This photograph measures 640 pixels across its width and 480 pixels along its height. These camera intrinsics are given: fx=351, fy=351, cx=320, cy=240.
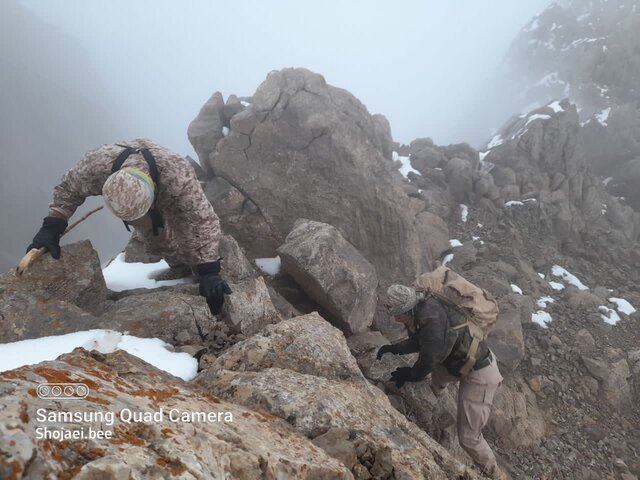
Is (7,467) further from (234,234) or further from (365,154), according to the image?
(365,154)

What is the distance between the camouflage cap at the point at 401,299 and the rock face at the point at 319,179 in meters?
6.64

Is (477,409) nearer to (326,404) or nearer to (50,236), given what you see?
Answer: (326,404)

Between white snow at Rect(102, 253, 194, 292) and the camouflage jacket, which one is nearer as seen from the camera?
the camouflage jacket

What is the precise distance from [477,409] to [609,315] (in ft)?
43.6

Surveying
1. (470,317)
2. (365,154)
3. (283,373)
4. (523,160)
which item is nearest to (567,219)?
(523,160)

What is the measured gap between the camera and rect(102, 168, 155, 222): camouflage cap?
213 inches

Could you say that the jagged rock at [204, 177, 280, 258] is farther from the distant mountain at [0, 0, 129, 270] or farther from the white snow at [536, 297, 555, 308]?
the distant mountain at [0, 0, 129, 270]

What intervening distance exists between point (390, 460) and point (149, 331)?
442 centimetres

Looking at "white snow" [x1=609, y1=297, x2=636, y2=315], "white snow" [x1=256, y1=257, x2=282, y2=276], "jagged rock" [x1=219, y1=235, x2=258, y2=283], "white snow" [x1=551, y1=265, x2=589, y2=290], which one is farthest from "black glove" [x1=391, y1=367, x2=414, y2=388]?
"white snow" [x1=551, y1=265, x2=589, y2=290]

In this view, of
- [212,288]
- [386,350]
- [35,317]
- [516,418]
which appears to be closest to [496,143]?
[516,418]

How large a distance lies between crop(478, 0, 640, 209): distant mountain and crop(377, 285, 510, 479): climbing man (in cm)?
3108

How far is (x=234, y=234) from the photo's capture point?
12602 mm

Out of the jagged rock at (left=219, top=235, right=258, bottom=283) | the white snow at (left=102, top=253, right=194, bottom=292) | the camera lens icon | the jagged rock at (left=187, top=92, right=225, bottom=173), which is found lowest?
the white snow at (left=102, top=253, right=194, bottom=292)

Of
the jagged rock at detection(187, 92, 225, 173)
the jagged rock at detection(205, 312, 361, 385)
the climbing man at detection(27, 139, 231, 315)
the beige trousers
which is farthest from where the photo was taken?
the jagged rock at detection(187, 92, 225, 173)
